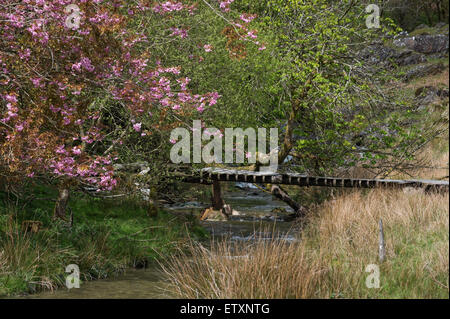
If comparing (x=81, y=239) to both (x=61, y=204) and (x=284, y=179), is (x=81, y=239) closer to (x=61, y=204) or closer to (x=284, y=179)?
(x=61, y=204)

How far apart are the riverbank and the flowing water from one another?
12.1 inches

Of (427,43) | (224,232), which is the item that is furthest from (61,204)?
(427,43)

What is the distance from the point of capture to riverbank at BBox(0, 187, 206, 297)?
28.3 ft

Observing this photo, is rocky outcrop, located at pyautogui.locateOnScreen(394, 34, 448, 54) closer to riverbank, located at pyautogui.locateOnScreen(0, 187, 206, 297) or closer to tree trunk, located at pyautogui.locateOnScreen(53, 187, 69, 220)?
riverbank, located at pyautogui.locateOnScreen(0, 187, 206, 297)

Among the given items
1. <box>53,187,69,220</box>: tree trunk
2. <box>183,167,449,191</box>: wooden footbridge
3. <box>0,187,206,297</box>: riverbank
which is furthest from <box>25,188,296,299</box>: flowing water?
<box>53,187,69,220</box>: tree trunk

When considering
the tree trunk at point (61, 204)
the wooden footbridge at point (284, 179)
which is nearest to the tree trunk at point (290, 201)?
the wooden footbridge at point (284, 179)

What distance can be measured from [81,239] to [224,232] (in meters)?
4.94

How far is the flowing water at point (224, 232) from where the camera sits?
27.8 feet

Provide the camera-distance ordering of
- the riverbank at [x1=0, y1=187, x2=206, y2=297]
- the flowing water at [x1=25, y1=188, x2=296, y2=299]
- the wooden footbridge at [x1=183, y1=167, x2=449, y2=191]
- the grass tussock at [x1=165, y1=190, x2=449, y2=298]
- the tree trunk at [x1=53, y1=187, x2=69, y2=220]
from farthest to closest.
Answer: the wooden footbridge at [x1=183, y1=167, x2=449, y2=191] → the tree trunk at [x1=53, y1=187, x2=69, y2=220] → the riverbank at [x1=0, y1=187, x2=206, y2=297] → the flowing water at [x1=25, y1=188, x2=296, y2=299] → the grass tussock at [x1=165, y1=190, x2=449, y2=298]

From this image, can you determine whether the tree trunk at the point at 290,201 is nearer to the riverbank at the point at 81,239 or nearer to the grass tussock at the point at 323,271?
the riverbank at the point at 81,239

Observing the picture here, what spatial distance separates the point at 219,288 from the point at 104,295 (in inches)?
102

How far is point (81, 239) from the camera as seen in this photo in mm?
10445

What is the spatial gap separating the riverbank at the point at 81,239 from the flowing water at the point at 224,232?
31 cm
